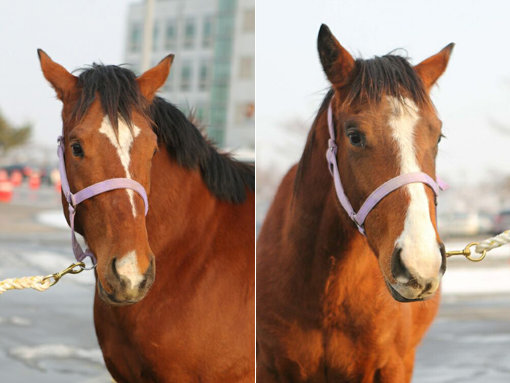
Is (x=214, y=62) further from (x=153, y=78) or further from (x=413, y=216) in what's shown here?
(x=413, y=216)

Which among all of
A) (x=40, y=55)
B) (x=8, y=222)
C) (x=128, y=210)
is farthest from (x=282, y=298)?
(x=8, y=222)

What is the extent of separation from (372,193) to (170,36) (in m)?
1.19

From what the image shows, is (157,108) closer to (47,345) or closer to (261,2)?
(261,2)

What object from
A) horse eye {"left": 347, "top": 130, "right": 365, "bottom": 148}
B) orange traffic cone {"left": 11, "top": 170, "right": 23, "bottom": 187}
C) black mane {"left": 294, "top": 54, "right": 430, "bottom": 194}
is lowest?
orange traffic cone {"left": 11, "top": 170, "right": 23, "bottom": 187}

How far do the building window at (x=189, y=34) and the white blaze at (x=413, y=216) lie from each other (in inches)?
41.4

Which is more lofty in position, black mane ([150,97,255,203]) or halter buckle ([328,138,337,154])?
halter buckle ([328,138,337,154])

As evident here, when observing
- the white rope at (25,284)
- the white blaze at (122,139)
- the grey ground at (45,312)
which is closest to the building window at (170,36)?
the white blaze at (122,139)

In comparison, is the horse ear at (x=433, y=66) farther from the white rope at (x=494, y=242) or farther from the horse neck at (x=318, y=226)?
the white rope at (x=494, y=242)

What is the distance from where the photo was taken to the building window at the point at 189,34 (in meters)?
2.25

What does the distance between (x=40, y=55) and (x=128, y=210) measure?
52cm

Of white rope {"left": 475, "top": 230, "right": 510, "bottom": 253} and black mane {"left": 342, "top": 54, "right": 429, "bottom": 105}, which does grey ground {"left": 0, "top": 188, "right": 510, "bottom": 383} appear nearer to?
white rope {"left": 475, "top": 230, "right": 510, "bottom": 253}

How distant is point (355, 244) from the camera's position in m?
1.65

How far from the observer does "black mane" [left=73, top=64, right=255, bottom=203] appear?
1563mm

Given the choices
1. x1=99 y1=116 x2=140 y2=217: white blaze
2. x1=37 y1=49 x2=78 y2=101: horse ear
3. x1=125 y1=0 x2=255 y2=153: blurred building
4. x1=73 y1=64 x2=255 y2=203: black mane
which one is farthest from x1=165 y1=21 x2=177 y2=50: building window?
x1=99 y1=116 x2=140 y2=217: white blaze
